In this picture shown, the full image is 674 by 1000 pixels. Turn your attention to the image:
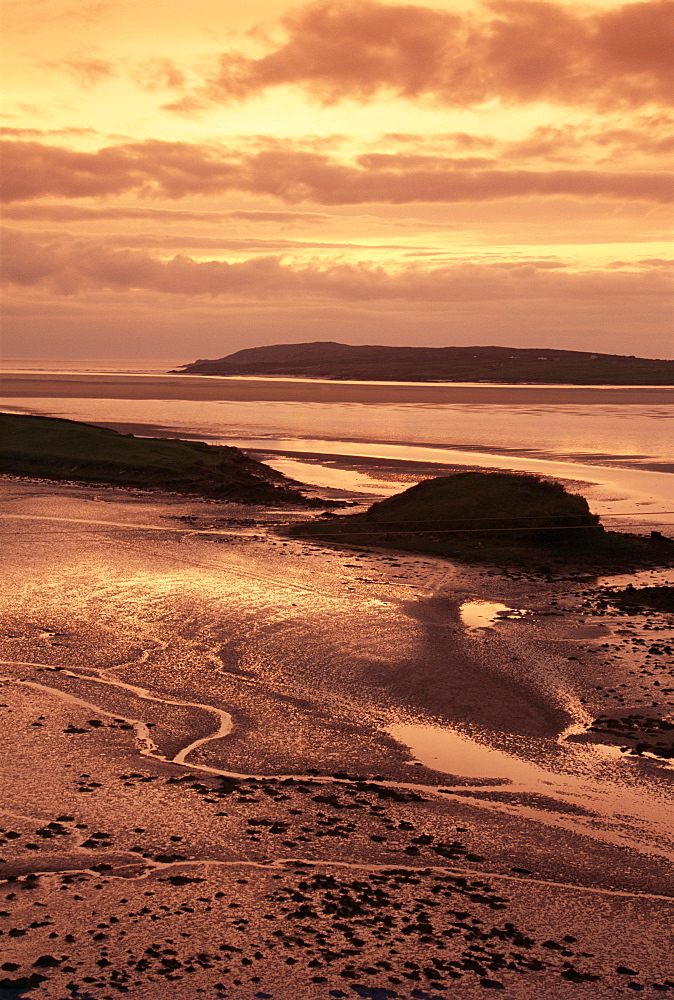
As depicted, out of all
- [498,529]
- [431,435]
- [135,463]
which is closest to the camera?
[498,529]

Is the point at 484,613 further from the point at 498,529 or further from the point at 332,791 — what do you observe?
the point at 332,791

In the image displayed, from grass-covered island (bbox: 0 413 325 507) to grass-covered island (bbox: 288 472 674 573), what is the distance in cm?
755

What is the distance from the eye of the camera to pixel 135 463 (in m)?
60.6

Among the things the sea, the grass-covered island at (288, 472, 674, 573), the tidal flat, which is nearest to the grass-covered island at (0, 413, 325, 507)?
the sea

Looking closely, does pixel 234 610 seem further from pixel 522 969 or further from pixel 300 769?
pixel 522 969

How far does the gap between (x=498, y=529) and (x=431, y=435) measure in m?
54.2

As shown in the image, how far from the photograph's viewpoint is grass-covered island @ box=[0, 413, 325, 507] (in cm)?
5491

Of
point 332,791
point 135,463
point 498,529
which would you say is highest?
point 135,463

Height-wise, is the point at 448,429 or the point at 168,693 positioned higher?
the point at 448,429

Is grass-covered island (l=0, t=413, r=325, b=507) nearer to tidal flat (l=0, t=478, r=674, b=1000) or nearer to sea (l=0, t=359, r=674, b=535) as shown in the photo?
sea (l=0, t=359, r=674, b=535)

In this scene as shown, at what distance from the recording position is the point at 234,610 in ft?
97.6

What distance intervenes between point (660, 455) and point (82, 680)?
6039cm

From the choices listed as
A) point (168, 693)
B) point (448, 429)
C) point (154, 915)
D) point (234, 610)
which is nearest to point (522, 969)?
point (154, 915)

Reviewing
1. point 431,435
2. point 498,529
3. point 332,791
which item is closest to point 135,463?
point 498,529
